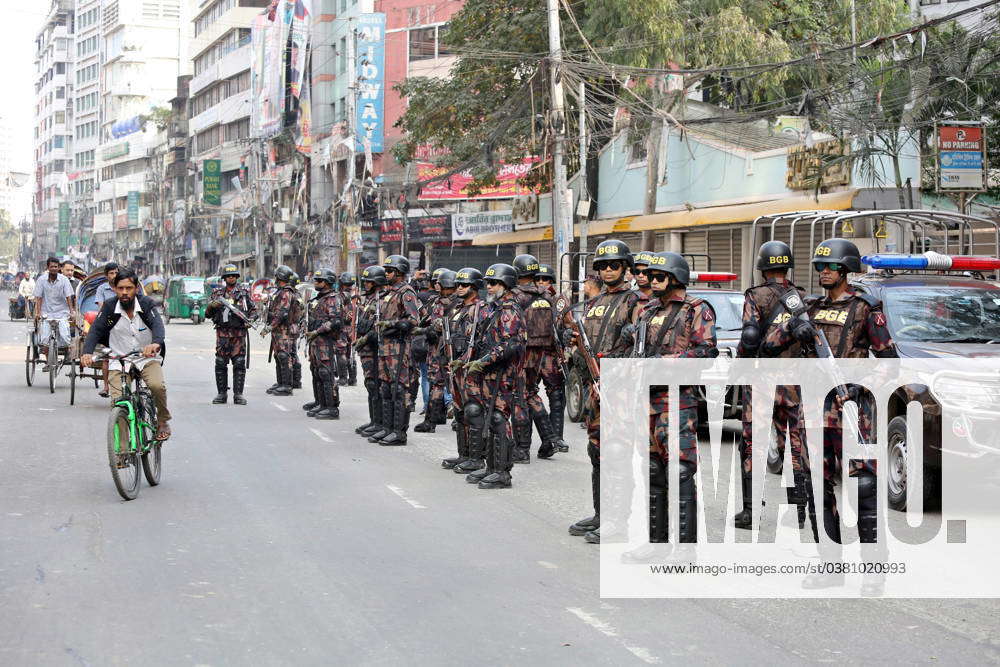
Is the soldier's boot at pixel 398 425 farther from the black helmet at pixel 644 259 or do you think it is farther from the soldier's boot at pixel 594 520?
the black helmet at pixel 644 259

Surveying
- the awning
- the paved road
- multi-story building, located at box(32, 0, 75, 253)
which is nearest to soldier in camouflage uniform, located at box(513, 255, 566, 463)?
the paved road

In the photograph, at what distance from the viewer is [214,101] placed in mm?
87812

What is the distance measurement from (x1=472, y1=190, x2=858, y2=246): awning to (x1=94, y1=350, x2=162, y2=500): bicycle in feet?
43.6

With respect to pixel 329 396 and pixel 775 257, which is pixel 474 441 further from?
pixel 329 396

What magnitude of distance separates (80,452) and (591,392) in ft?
20.2

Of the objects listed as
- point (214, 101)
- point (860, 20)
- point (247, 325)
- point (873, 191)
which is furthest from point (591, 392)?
point (214, 101)

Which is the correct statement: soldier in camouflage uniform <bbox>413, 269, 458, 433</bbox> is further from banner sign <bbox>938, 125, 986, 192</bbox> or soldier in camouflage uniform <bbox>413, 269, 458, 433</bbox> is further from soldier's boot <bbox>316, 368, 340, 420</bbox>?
banner sign <bbox>938, 125, 986, 192</bbox>

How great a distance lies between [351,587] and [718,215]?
19.9 meters

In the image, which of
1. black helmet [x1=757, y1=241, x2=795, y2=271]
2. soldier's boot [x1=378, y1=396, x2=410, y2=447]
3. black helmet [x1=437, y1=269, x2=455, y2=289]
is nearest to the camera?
black helmet [x1=757, y1=241, x2=795, y2=271]

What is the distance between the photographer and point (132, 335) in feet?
32.3

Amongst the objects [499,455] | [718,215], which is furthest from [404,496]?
[718,215]

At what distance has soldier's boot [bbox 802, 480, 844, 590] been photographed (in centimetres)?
670

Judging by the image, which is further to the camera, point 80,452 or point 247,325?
point 247,325

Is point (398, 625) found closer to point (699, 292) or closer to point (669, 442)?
point (669, 442)
